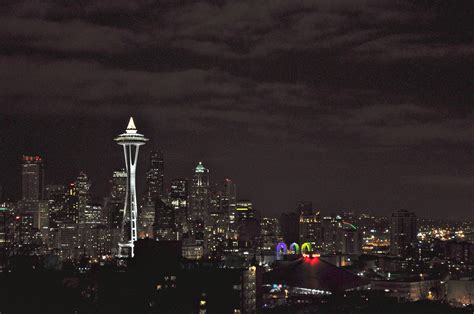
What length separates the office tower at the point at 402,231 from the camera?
15825 cm

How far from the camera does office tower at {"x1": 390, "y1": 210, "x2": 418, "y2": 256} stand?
158250mm

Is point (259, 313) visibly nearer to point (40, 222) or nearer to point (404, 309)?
point (404, 309)

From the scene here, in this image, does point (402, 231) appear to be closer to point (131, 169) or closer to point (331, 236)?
point (331, 236)

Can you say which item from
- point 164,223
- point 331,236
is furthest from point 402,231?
point 164,223

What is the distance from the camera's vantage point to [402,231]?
161m

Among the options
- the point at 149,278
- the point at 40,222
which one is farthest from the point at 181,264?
the point at 40,222

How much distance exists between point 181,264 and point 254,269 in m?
4.99

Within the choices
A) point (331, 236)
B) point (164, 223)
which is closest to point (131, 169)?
point (164, 223)

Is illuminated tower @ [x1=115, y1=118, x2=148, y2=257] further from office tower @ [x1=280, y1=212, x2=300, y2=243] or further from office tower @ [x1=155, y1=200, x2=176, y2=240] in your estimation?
office tower @ [x1=280, y1=212, x2=300, y2=243]

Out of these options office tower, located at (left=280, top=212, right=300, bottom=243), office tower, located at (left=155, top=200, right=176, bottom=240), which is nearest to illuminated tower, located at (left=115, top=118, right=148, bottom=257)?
office tower, located at (left=155, top=200, right=176, bottom=240)

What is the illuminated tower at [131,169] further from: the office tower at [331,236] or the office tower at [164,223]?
the office tower at [331,236]

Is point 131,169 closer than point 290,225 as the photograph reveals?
Yes

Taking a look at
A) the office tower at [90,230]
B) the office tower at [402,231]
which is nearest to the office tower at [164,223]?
the office tower at [90,230]

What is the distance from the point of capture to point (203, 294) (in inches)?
2295
